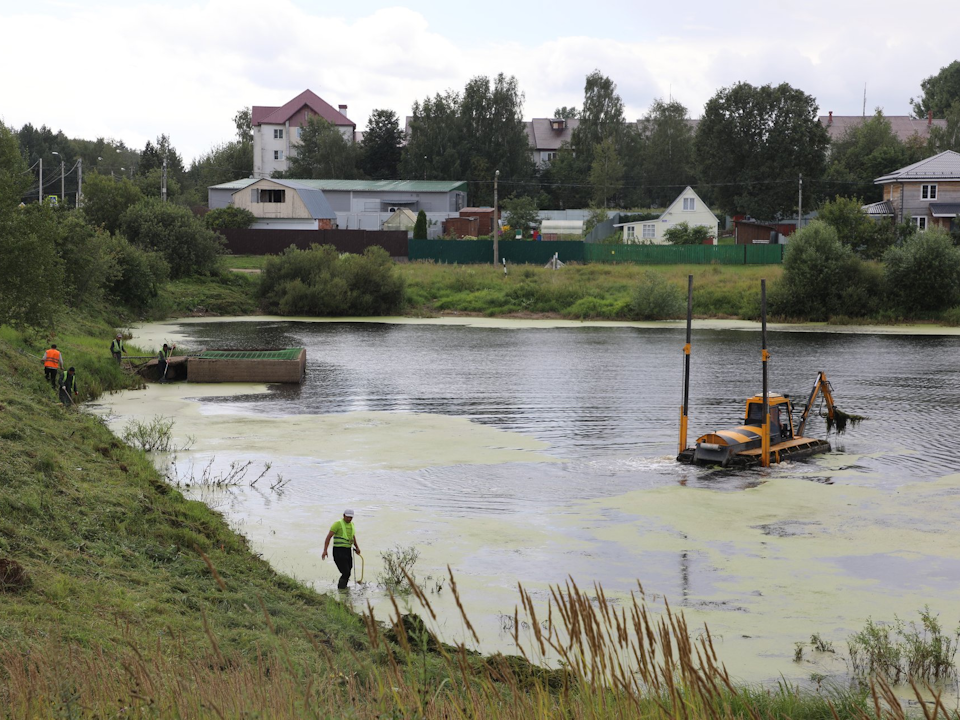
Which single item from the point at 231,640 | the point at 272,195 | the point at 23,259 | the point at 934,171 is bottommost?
the point at 231,640

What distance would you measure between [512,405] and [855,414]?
31.7 ft

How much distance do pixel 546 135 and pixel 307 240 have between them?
67.2 metres

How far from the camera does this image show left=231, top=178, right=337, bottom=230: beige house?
81312 millimetres

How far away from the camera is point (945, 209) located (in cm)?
7050

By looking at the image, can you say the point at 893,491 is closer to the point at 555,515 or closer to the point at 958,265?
the point at 555,515

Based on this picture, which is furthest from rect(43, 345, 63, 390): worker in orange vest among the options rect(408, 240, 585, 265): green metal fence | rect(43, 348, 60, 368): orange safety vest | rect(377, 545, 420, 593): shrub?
rect(408, 240, 585, 265): green metal fence

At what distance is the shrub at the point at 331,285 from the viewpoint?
59281mm

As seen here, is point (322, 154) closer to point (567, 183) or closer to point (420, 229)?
point (567, 183)

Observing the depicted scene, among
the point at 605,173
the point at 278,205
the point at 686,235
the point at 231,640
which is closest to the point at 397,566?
the point at 231,640

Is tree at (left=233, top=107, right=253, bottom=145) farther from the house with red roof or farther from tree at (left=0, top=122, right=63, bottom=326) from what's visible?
tree at (left=0, top=122, right=63, bottom=326)

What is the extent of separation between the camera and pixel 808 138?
8494 cm

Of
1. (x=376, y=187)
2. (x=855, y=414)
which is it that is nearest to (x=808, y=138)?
(x=376, y=187)

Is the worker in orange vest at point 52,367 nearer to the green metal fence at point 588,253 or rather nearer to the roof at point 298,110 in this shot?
the green metal fence at point 588,253

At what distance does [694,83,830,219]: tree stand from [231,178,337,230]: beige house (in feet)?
121
